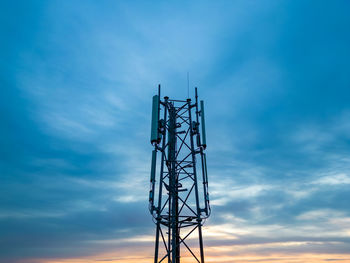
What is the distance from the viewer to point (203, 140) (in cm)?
2300

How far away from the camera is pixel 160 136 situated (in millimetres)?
22672

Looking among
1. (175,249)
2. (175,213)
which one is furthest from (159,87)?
(175,249)

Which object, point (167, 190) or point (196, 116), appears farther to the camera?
point (196, 116)

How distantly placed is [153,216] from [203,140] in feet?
23.9

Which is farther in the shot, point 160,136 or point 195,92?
point 195,92

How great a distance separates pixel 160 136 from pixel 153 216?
6316mm

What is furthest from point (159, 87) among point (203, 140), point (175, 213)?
point (175, 213)

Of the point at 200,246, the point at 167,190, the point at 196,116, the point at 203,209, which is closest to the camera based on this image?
the point at 200,246

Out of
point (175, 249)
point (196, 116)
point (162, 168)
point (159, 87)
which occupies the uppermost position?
point (159, 87)

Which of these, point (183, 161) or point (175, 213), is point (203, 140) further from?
point (175, 213)

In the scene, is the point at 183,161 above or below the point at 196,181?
above

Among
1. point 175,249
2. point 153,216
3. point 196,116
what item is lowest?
point 175,249

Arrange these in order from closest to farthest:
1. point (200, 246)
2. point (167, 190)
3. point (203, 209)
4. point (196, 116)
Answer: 1. point (200, 246)
2. point (203, 209)
3. point (167, 190)
4. point (196, 116)

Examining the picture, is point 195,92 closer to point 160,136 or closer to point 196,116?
point 196,116
